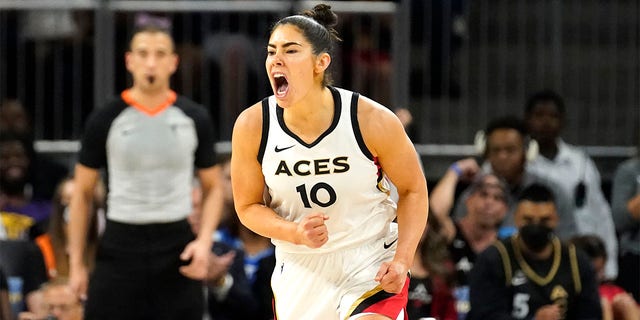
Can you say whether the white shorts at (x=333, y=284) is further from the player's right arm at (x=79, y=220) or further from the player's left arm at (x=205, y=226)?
the player's right arm at (x=79, y=220)

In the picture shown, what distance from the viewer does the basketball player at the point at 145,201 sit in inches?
308

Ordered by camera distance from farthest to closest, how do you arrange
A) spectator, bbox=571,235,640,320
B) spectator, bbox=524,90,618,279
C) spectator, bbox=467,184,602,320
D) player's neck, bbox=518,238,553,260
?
spectator, bbox=524,90,618,279, spectator, bbox=571,235,640,320, player's neck, bbox=518,238,553,260, spectator, bbox=467,184,602,320

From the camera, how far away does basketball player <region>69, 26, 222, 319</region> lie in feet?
25.7

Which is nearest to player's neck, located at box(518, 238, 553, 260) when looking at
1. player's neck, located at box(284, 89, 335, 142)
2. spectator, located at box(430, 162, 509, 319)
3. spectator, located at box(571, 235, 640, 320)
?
spectator, located at box(571, 235, 640, 320)

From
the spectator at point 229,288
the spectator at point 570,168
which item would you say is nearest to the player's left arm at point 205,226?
the spectator at point 229,288

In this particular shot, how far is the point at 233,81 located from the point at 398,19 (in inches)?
51.8

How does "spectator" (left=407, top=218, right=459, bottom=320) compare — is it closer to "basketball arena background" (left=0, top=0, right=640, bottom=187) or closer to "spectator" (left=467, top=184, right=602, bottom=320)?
"spectator" (left=467, top=184, right=602, bottom=320)

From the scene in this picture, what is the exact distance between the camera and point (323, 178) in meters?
5.77

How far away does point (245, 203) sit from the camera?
5895 mm

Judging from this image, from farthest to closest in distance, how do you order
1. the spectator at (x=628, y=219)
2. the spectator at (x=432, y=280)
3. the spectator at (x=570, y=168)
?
the spectator at (x=570, y=168) < the spectator at (x=628, y=219) < the spectator at (x=432, y=280)

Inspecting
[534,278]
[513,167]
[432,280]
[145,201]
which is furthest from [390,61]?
[145,201]

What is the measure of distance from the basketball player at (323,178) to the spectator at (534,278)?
268cm

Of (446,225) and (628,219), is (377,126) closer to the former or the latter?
(446,225)

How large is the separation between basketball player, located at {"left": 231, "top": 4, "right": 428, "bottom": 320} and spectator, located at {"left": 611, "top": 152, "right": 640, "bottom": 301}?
4.20 meters
